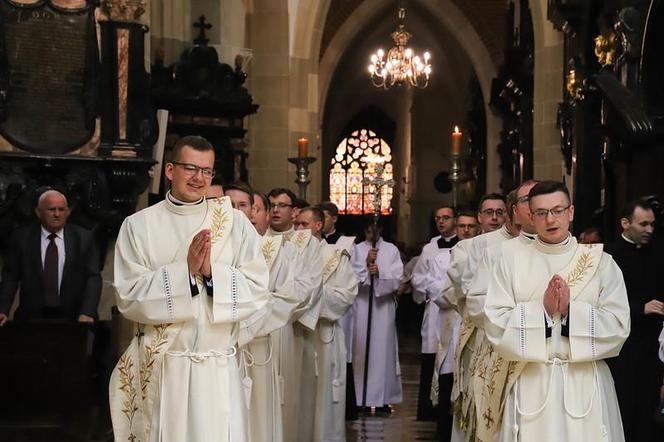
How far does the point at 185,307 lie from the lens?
531 cm

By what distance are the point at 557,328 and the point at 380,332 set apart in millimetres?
6773

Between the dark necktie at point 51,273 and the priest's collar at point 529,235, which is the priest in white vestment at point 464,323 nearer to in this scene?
the priest's collar at point 529,235

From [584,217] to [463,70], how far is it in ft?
68.7

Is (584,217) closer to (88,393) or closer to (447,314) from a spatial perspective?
(447,314)

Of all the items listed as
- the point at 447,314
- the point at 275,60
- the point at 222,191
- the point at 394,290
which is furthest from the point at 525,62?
the point at 222,191

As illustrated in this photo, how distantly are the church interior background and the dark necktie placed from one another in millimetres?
1565

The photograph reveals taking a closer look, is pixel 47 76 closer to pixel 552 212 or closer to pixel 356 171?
pixel 552 212

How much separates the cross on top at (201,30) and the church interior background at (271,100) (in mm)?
28

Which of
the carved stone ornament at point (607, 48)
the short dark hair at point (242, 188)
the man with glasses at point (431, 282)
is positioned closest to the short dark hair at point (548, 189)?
the short dark hair at point (242, 188)

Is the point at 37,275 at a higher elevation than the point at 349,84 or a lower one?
lower

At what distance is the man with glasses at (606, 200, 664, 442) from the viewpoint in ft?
24.5

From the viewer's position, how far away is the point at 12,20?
10.4 m

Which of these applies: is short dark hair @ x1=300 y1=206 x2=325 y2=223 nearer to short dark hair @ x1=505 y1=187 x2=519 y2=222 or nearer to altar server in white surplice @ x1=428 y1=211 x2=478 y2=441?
altar server in white surplice @ x1=428 y1=211 x2=478 y2=441

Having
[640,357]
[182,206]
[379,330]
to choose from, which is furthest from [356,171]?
[182,206]
